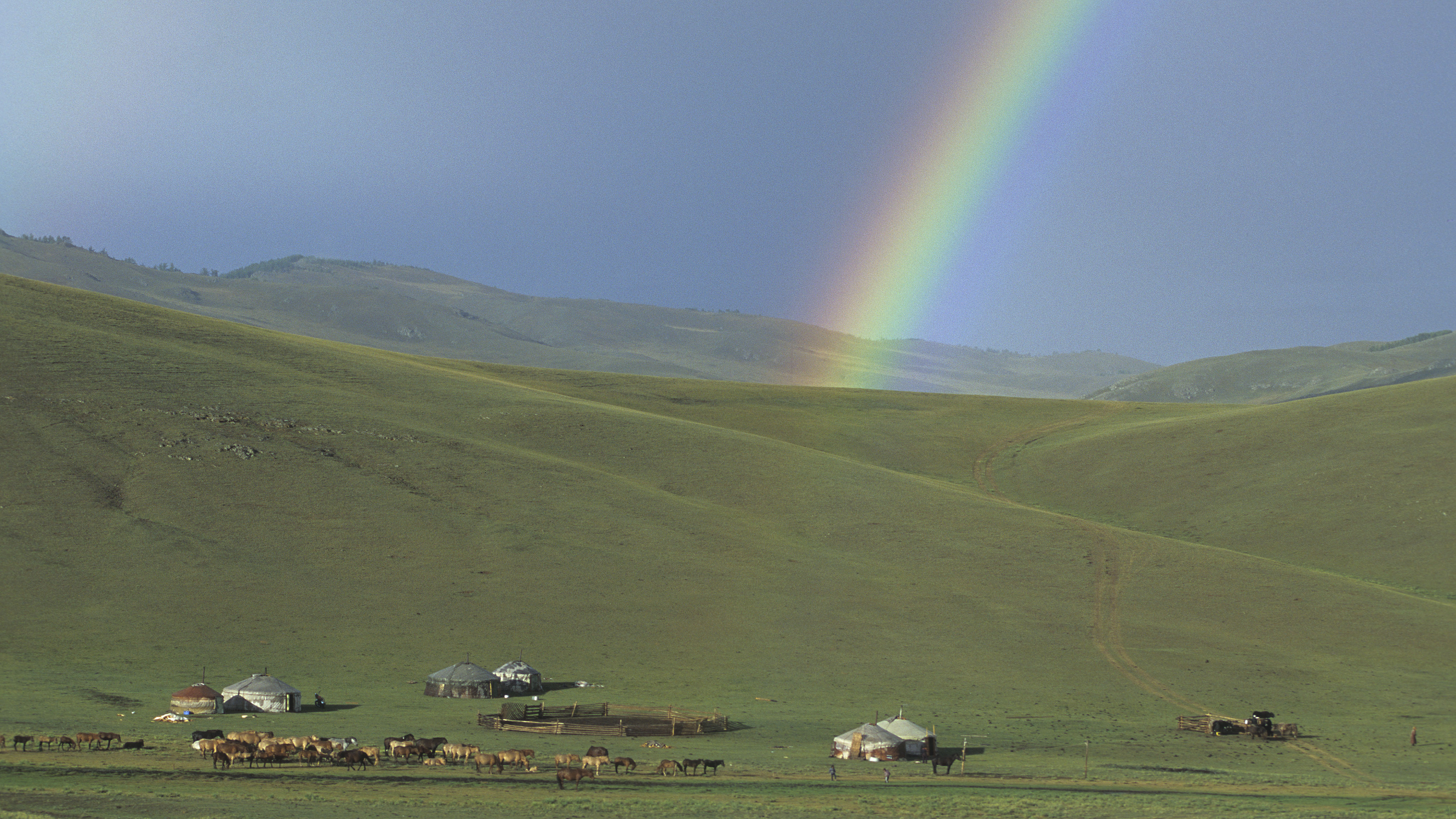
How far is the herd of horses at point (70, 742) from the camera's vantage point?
33312mm

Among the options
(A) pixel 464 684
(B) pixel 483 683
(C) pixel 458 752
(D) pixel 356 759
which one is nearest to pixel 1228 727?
(C) pixel 458 752

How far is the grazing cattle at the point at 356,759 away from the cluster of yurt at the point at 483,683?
12.5 metres

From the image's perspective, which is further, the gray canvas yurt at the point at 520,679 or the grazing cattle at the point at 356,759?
the gray canvas yurt at the point at 520,679

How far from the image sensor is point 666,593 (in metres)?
59.1

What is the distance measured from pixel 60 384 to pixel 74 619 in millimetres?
29220

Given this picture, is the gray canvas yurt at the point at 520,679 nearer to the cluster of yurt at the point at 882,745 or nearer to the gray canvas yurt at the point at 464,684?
the gray canvas yurt at the point at 464,684

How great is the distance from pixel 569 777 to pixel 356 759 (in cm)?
578

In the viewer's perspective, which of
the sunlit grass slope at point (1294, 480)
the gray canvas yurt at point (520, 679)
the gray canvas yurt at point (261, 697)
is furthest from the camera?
the sunlit grass slope at point (1294, 480)

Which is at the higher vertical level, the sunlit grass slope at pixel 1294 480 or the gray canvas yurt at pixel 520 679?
the sunlit grass slope at pixel 1294 480

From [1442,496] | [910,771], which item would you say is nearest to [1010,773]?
[910,771]

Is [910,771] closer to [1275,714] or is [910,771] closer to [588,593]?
[1275,714]

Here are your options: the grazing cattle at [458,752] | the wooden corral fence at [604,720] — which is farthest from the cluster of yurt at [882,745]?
the grazing cattle at [458,752]

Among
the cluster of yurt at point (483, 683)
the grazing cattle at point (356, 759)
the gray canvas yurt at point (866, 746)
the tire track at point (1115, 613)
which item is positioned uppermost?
the tire track at point (1115, 613)

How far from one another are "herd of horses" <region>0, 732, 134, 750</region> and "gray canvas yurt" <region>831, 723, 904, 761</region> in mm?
19916
